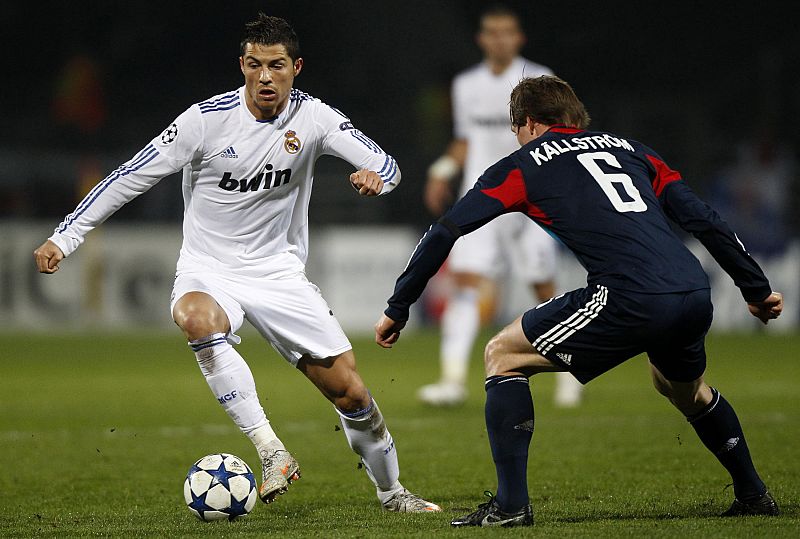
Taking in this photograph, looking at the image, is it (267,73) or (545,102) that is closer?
(545,102)

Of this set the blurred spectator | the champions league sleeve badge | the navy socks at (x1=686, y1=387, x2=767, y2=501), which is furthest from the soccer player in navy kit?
the blurred spectator

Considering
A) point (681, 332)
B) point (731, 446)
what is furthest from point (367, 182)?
point (731, 446)

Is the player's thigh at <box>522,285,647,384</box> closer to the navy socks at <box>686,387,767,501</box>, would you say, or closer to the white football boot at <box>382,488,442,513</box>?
the navy socks at <box>686,387,767,501</box>

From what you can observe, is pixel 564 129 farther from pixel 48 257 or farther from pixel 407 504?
pixel 48 257

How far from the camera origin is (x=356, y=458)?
716cm

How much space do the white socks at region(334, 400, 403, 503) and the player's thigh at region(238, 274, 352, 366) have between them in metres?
0.29

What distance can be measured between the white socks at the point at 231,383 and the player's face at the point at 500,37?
5.05 metres

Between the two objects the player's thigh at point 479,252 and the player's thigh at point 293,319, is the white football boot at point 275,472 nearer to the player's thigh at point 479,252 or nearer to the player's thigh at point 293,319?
the player's thigh at point 293,319

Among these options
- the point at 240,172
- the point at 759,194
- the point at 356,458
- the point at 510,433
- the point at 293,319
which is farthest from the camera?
the point at 759,194

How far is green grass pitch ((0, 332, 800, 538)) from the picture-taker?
16.0 ft

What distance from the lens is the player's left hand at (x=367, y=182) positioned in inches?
202

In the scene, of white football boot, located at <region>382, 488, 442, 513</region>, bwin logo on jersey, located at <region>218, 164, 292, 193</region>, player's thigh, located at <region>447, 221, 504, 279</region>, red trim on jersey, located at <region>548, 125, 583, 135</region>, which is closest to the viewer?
red trim on jersey, located at <region>548, 125, 583, 135</region>

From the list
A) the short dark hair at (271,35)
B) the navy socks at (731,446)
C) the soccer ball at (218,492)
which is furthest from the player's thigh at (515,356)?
the short dark hair at (271,35)

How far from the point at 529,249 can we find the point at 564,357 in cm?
504
